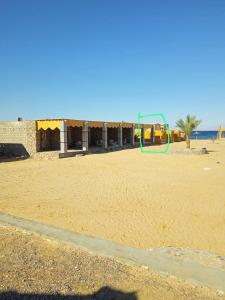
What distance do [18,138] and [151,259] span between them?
19.1m

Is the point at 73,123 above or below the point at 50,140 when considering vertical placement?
above

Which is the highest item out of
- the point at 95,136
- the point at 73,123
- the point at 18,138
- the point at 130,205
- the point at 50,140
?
the point at 73,123

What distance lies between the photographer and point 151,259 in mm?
3801

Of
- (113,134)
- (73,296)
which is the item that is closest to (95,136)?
(113,134)

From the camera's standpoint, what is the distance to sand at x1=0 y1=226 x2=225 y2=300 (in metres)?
3.06

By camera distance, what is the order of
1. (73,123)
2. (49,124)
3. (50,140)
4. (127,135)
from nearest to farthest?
(49,124)
(73,123)
(50,140)
(127,135)

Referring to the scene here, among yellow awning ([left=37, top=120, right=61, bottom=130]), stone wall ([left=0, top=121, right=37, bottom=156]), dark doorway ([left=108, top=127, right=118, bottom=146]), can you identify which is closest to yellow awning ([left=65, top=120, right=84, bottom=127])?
yellow awning ([left=37, top=120, right=61, bottom=130])

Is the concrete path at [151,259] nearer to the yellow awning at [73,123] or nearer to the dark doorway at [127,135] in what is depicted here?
the yellow awning at [73,123]

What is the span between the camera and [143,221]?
19.4ft

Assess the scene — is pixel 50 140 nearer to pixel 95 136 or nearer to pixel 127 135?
pixel 95 136

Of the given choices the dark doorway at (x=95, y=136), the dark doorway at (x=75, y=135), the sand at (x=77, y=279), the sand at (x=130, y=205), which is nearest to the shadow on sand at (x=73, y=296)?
the sand at (x=77, y=279)

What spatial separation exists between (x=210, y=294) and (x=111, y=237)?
86.6 inches

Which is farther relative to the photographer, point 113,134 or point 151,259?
point 113,134

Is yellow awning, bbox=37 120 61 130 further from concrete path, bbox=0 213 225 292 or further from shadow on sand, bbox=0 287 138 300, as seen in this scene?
shadow on sand, bbox=0 287 138 300
